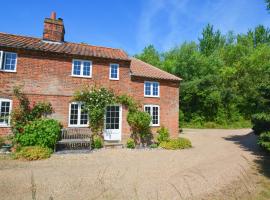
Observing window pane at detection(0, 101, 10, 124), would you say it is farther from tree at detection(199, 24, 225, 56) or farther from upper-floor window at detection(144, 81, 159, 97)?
tree at detection(199, 24, 225, 56)

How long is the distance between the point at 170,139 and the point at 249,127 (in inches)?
898

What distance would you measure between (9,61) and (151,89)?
1117 centimetres

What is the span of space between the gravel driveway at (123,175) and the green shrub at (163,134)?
3287mm

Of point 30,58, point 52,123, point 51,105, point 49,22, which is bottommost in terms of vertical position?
point 52,123

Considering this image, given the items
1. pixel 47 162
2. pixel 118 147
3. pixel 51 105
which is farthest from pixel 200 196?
pixel 51 105

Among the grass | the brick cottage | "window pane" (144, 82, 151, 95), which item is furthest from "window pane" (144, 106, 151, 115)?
the grass

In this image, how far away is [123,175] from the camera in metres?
9.54

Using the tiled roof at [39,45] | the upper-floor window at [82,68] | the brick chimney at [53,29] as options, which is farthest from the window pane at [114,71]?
the brick chimney at [53,29]

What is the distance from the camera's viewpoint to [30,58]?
47.6ft

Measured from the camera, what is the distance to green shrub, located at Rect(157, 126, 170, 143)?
56.7 ft

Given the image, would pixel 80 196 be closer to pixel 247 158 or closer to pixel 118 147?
pixel 118 147

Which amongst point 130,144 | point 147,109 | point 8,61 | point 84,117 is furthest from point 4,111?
point 147,109

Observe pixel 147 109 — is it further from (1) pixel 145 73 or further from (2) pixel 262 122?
(2) pixel 262 122

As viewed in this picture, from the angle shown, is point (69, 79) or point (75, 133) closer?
point (75, 133)
